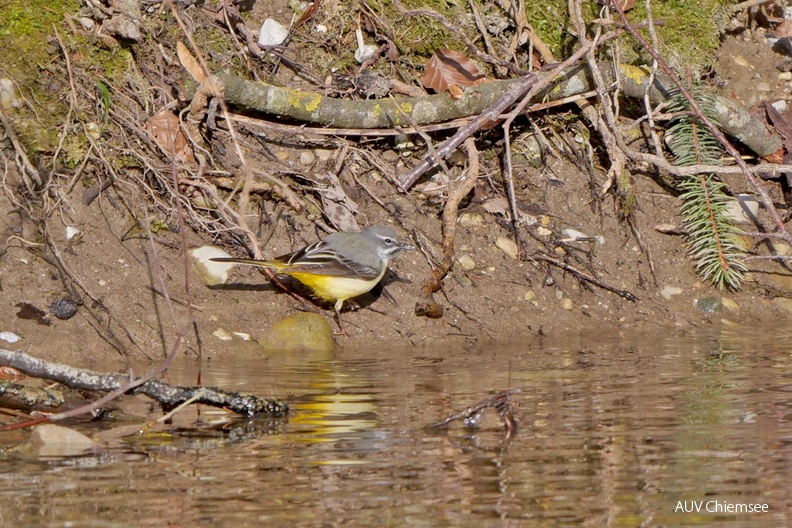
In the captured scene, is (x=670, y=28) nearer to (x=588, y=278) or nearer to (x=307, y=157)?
(x=588, y=278)

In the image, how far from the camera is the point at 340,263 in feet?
24.4

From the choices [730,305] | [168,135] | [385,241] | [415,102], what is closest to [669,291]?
[730,305]

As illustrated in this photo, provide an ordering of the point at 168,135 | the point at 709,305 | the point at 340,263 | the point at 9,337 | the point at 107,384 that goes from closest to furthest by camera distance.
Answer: the point at 107,384 < the point at 9,337 < the point at 340,263 < the point at 168,135 < the point at 709,305

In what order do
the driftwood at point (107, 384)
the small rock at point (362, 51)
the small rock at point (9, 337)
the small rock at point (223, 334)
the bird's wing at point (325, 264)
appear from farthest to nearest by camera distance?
the small rock at point (362, 51) → the bird's wing at point (325, 264) → the small rock at point (223, 334) → the small rock at point (9, 337) → the driftwood at point (107, 384)

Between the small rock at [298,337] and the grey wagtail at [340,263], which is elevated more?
the grey wagtail at [340,263]

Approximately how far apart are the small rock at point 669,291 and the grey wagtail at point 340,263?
2067 mm

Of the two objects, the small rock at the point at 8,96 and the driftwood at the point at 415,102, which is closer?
the small rock at the point at 8,96

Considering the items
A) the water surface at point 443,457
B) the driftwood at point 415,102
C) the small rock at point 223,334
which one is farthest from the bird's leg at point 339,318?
the driftwood at point 415,102

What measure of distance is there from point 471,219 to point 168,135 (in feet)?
7.67

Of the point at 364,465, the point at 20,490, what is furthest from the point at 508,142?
the point at 20,490

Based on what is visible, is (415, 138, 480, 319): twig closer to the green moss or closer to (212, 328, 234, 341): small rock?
(212, 328, 234, 341): small rock

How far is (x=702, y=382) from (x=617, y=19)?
394cm

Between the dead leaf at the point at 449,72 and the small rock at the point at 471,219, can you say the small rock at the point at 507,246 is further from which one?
the dead leaf at the point at 449,72

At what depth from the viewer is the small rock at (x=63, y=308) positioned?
693 cm
